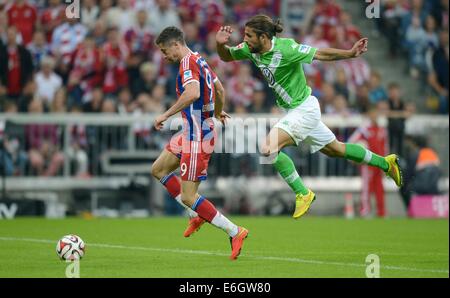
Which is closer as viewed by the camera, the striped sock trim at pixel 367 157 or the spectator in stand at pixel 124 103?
the striped sock trim at pixel 367 157

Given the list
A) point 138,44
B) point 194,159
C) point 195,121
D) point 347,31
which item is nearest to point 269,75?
point 195,121

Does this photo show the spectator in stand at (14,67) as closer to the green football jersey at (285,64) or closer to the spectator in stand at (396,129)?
the spectator in stand at (396,129)

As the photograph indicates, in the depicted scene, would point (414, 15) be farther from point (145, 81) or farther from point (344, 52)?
point (344, 52)

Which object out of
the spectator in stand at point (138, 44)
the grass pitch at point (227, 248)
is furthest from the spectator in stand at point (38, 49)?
the grass pitch at point (227, 248)

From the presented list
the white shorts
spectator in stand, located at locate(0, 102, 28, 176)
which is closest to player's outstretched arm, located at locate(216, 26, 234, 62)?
the white shorts

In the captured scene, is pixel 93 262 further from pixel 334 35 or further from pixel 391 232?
pixel 334 35

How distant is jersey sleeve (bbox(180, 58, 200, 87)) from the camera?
12.1m

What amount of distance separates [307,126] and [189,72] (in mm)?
2025

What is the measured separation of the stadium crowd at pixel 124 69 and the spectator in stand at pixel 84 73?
2 cm

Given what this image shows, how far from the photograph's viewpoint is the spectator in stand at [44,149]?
2092 centimetres

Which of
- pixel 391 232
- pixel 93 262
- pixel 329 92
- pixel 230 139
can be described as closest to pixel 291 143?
pixel 93 262

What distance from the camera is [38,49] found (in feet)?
74.4

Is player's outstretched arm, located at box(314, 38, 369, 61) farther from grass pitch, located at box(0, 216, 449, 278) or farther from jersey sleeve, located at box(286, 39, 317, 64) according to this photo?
grass pitch, located at box(0, 216, 449, 278)

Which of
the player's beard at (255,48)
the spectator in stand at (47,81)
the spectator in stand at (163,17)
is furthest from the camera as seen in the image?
the spectator in stand at (163,17)
